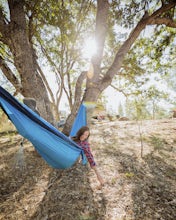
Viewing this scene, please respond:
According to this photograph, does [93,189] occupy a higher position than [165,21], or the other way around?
[165,21]

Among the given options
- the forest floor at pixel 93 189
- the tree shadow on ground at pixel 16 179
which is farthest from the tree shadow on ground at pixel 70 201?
the tree shadow on ground at pixel 16 179

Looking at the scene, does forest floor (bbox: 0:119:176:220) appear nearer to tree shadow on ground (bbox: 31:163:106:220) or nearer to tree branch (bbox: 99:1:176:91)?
tree shadow on ground (bbox: 31:163:106:220)

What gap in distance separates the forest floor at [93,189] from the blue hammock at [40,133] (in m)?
0.33

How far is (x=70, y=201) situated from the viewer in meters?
1.57

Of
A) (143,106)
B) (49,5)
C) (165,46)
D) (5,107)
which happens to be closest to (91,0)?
(49,5)

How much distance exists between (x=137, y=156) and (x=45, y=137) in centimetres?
202

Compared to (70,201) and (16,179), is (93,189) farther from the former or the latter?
Result: (16,179)

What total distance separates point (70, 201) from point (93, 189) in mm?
361

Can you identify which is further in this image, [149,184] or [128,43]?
[128,43]

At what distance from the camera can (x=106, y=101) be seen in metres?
6.54

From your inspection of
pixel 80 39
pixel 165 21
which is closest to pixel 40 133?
pixel 165 21

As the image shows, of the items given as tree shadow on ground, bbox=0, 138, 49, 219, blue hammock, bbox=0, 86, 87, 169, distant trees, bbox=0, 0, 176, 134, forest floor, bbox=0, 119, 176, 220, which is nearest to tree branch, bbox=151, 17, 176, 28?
distant trees, bbox=0, 0, 176, 134

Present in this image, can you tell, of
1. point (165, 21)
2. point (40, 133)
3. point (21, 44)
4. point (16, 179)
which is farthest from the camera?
point (165, 21)

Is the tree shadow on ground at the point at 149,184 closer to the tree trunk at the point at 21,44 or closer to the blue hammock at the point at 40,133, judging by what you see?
the blue hammock at the point at 40,133
